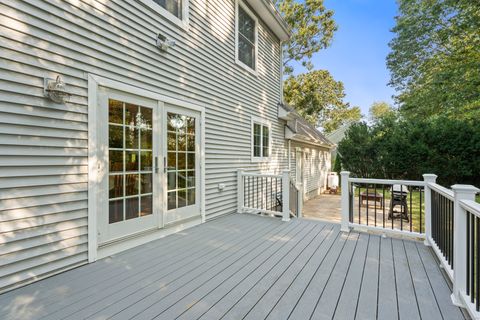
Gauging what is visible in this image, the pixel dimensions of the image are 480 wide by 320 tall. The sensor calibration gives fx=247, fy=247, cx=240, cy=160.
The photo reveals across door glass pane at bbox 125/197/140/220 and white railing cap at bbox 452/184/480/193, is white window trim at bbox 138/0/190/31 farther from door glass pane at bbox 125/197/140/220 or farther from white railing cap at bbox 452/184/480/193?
white railing cap at bbox 452/184/480/193

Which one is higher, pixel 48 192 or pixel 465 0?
pixel 465 0

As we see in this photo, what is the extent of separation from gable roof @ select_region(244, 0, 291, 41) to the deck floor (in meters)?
5.79

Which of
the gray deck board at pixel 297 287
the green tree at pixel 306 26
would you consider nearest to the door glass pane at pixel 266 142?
the gray deck board at pixel 297 287

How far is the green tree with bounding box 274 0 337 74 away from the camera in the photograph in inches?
616

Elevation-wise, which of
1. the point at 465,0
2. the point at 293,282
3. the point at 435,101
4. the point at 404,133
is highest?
the point at 465,0

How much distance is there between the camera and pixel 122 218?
10.4ft

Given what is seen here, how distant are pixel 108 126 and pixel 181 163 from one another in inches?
54.6

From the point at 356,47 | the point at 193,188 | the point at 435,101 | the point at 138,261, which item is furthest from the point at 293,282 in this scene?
the point at 356,47

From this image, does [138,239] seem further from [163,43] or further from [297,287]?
[163,43]

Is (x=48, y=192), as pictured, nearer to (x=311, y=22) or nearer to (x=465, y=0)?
(x=465, y=0)

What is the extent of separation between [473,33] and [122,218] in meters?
15.7

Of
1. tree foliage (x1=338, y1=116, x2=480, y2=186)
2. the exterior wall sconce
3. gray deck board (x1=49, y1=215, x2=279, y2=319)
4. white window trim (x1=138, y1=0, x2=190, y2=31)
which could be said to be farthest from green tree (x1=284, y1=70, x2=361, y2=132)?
gray deck board (x1=49, y1=215, x2=279, y2=319)

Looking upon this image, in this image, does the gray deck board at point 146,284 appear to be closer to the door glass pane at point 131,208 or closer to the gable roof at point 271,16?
the door glass pane at point 131,208

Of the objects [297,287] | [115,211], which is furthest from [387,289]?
[115,211]
